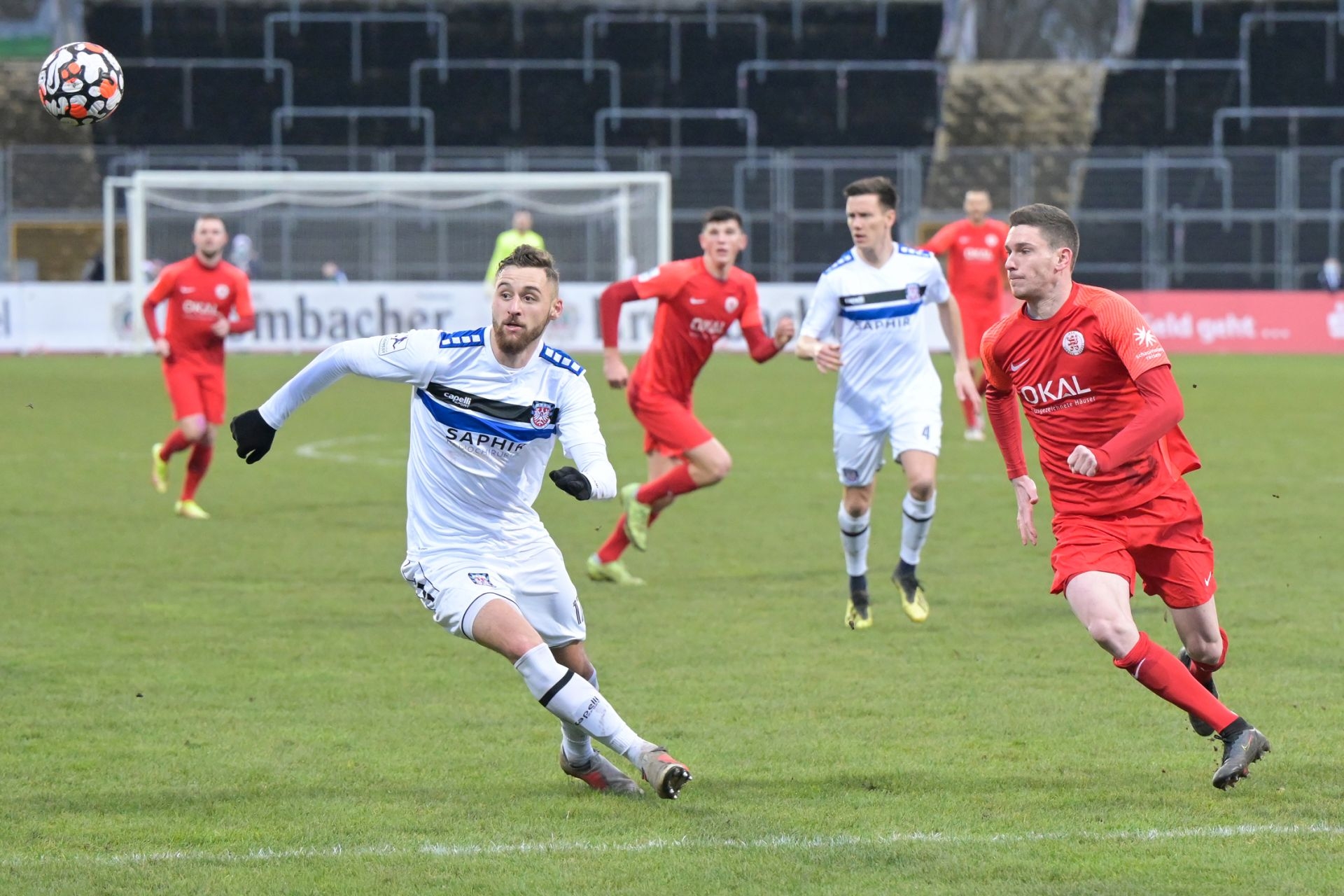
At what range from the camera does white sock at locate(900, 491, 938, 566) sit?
973cm

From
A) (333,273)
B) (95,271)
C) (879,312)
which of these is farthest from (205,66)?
(879,312)

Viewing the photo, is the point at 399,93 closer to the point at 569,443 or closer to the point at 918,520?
the point at 918,520

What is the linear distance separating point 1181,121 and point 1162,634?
113 feet

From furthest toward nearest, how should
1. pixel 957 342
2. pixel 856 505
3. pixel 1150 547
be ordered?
Answer: 1. pixel 957 342
2. pixel 856 505
3. pixel 1150 547

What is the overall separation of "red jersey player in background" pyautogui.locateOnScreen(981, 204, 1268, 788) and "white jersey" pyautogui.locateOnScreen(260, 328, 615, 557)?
1488 mm

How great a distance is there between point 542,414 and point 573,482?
569 millimetres

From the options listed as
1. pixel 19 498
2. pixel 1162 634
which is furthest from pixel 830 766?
pixel 19 498

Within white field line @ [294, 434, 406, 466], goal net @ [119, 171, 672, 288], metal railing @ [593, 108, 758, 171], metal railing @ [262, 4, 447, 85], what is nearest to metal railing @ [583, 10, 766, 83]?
metal railing @ [593, 108, 758, 171]

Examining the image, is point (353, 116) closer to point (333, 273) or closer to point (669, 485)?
point (333, 273)

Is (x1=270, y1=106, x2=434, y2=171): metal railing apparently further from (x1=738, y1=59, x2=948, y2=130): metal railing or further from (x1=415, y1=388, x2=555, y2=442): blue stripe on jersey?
(x1=415, y1=388, x2=555, y2=442): blue stripe on jersey

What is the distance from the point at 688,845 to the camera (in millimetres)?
5348

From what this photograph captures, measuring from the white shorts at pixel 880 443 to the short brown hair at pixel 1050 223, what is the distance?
367 centimetres

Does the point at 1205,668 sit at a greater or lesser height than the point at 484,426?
lesser

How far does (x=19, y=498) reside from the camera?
14547 mm
